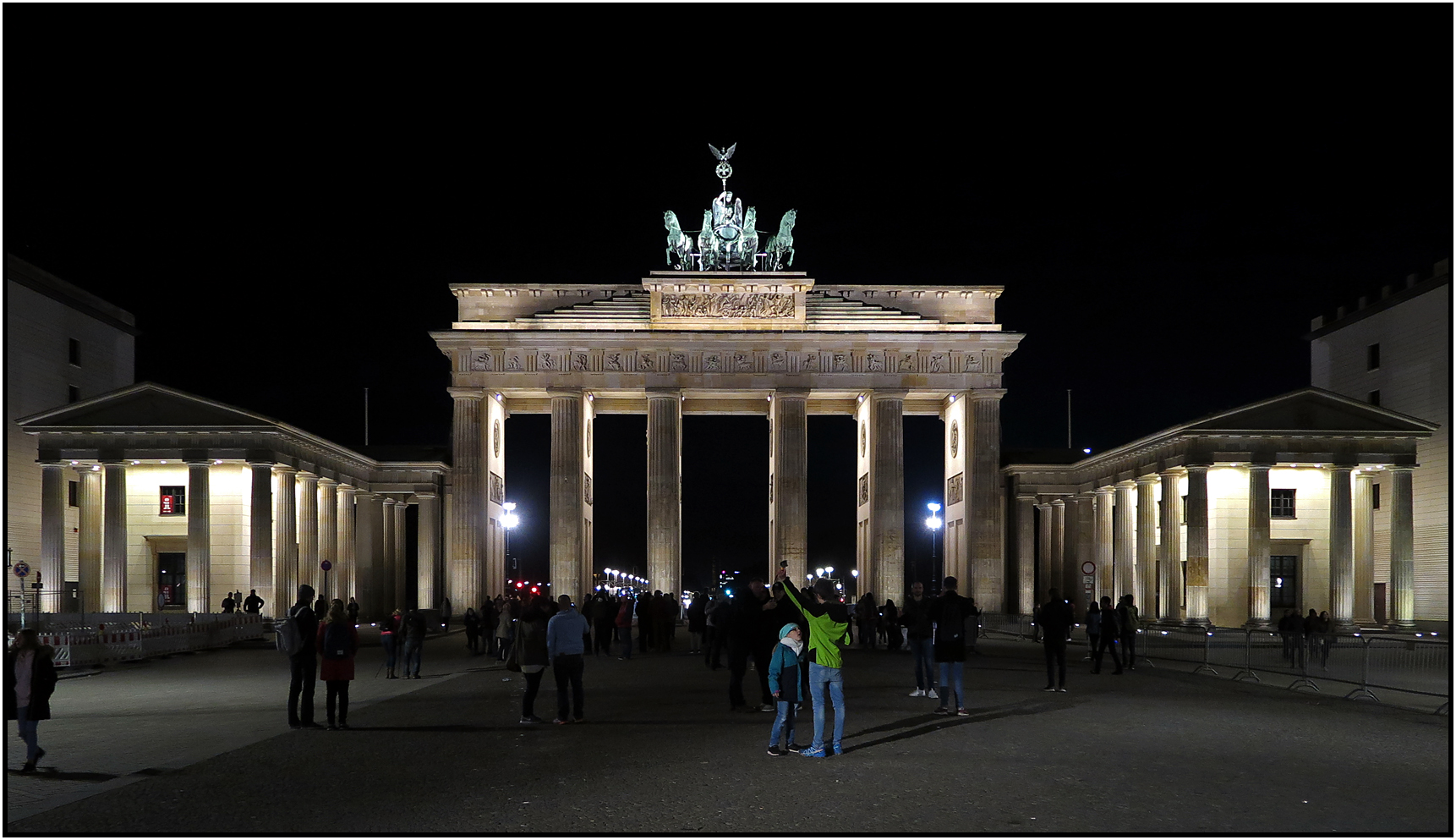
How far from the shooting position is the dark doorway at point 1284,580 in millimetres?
51844

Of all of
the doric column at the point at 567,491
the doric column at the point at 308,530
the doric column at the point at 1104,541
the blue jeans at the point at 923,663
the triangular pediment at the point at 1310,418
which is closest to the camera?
the blue jeans at the point at 923,663

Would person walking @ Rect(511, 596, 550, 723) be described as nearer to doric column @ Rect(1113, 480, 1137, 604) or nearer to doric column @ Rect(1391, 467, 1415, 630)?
doric column @ Rect(1391, 467, 1415, 630)

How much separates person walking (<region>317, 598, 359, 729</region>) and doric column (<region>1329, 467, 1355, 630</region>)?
39806 millimetres

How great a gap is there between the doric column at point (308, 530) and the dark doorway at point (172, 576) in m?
4.65

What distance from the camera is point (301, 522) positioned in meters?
54.2

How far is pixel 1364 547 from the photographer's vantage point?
51.0 metres

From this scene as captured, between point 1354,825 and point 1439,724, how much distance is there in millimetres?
9106

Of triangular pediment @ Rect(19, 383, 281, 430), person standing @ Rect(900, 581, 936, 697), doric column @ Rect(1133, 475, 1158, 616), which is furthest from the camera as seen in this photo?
doric column @ Rect(1133, 475, 1158, 616)

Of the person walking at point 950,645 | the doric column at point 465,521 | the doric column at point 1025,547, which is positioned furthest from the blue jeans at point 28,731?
the doric column at point 1025,547

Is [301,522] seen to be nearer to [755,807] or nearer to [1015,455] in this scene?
[1015,455]

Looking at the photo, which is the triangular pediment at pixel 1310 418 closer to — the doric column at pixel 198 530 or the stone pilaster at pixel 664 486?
the stone pilaster at pixel 664 486

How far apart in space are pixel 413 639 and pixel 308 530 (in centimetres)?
2961

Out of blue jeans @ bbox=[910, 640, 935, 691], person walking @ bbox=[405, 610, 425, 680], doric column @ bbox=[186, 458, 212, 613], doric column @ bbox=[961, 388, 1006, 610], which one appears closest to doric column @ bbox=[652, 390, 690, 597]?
doric column @ bbox=[961, 388, 1006, 610]

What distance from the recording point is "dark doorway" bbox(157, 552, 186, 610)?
53.3 metres
